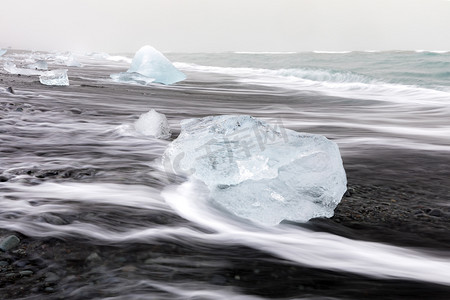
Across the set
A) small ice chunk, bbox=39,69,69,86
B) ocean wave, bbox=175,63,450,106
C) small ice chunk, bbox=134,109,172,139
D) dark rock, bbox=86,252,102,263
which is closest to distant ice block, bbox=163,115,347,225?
dark rock, bbox=86,252,102,263

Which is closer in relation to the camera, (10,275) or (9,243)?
(10,275)

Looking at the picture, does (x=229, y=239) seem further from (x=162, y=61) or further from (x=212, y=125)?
(x=162, y=61)

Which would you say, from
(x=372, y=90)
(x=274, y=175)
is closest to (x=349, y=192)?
(x=274, y=175)

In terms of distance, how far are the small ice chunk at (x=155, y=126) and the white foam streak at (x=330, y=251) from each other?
7.68 feet

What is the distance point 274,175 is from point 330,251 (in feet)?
1.76

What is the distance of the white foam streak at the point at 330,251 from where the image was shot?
2322 millimetres

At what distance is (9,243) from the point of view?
226 centimetres

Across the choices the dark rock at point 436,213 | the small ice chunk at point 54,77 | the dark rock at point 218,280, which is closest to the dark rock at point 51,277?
the dark rock at point 218,280

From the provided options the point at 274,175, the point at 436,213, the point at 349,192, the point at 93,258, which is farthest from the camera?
the point at 349,192

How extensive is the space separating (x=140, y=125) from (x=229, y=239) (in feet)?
9.66

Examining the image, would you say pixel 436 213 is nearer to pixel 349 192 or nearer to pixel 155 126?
pixel 349 192

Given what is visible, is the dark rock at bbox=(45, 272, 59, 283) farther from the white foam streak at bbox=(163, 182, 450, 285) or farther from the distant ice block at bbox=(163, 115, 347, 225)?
the distant ice block at bbox=(163, 115, 347, 225)

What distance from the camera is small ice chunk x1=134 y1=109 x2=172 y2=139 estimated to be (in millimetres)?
5027

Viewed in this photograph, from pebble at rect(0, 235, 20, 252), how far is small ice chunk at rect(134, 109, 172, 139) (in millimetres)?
2771
